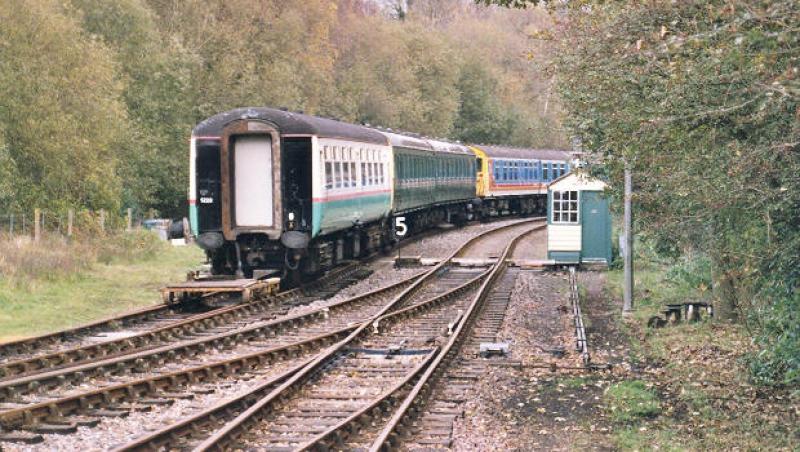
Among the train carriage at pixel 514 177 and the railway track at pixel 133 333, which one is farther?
the train carriage at pixel 514 177

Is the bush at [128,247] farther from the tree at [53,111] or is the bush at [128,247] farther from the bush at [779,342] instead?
the bush at [779,342]

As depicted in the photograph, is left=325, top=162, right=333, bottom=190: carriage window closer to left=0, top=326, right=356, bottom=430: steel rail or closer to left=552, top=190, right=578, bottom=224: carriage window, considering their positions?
left=0, top=326, right=356, bottom=430: steel rail

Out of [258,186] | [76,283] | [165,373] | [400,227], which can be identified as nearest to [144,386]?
[165,373]

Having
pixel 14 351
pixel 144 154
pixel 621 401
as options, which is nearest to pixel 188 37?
pixel 144 154

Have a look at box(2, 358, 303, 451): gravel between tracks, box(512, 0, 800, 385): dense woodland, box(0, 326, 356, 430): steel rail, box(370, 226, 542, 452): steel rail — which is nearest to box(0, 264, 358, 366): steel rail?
box(0, 326, 356, 430): steel rail

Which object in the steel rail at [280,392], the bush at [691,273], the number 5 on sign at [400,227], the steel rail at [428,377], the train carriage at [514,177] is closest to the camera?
the steel rail at [280,392]

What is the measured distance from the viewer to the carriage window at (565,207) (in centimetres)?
2583

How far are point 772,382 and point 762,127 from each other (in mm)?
3251

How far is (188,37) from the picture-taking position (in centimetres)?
4916

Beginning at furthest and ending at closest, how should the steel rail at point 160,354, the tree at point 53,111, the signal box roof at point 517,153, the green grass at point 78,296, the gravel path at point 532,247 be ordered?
the signal box roof at point 517,153 < the gravel path at point 532,247 < the tree at point 53,111 < the green grass at point 78,296 < the steel rail at point 160,354

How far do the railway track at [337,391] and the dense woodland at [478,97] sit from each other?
3.29 meters

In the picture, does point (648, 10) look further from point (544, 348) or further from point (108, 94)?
point (108, 94)

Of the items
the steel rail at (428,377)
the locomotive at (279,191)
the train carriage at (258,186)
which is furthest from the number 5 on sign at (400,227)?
the train carriage at (258,186)

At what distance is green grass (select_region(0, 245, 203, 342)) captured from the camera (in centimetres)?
1678
